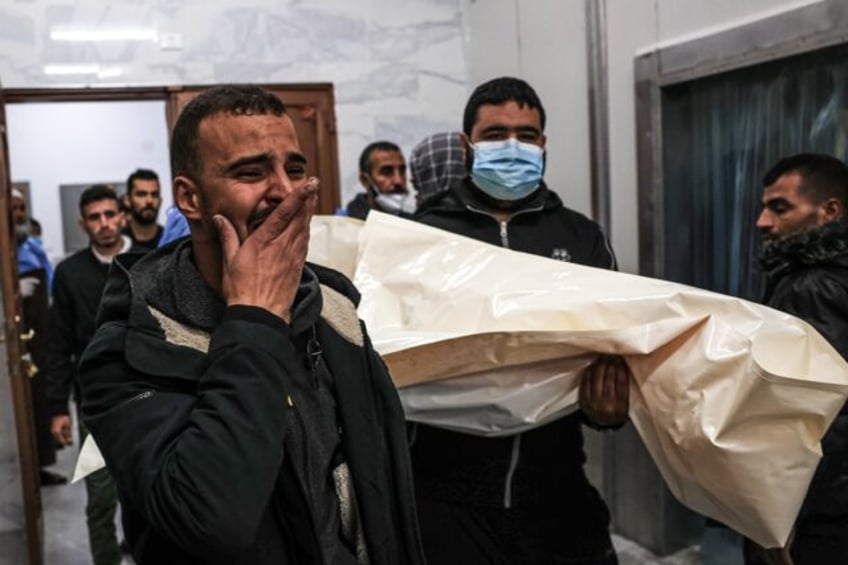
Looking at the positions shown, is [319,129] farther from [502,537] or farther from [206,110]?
Answer: [206,110]

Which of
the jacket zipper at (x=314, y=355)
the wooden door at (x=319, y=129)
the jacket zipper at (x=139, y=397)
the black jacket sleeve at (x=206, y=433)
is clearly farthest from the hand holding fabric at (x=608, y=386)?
the wooden door at (x=319, y=129)

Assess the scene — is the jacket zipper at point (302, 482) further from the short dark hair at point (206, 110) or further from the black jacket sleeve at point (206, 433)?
the short dark hair at point (206, 110)

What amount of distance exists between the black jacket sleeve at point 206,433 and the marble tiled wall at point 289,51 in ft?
11.7

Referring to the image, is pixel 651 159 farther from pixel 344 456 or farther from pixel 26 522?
pixel 26 522

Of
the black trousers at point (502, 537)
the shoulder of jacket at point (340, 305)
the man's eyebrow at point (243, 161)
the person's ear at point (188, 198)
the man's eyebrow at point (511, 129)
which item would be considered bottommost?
the black trousers at point (502, 537)

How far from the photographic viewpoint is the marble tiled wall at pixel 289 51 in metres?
3.94

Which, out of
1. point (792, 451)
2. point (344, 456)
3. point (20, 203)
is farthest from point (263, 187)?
point (20, 203)

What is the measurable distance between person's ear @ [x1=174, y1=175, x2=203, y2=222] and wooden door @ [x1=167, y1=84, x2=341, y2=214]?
10.9 feet

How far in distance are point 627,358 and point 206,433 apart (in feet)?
2.75

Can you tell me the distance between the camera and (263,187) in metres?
0.99

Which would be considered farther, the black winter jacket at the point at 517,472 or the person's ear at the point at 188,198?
the black winter jacket at the point at 517,472

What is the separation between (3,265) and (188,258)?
80.1 inches

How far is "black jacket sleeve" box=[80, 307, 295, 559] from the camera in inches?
33.0

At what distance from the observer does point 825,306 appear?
1665mm
